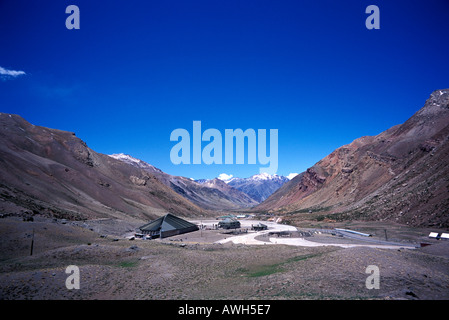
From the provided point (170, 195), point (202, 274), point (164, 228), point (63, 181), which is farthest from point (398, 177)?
point (170, 195)

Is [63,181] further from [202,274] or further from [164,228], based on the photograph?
[202,274]

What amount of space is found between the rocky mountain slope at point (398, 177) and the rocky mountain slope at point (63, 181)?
63.1 meters

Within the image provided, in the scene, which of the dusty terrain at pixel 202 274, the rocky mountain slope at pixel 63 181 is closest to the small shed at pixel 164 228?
the rocky mountain slope at pixel 63 181

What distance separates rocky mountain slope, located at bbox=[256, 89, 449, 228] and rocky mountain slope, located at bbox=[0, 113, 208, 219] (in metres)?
63.1

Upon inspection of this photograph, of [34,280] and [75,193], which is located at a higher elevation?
[75,193]

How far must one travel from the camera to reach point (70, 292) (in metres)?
14.7

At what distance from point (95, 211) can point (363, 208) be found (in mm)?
70580

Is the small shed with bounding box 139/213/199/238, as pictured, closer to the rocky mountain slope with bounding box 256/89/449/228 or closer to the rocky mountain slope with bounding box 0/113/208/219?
the rocky mountain slope with bounding box 0/113/208/219

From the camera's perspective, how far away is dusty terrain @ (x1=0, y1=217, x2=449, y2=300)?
1380cm
